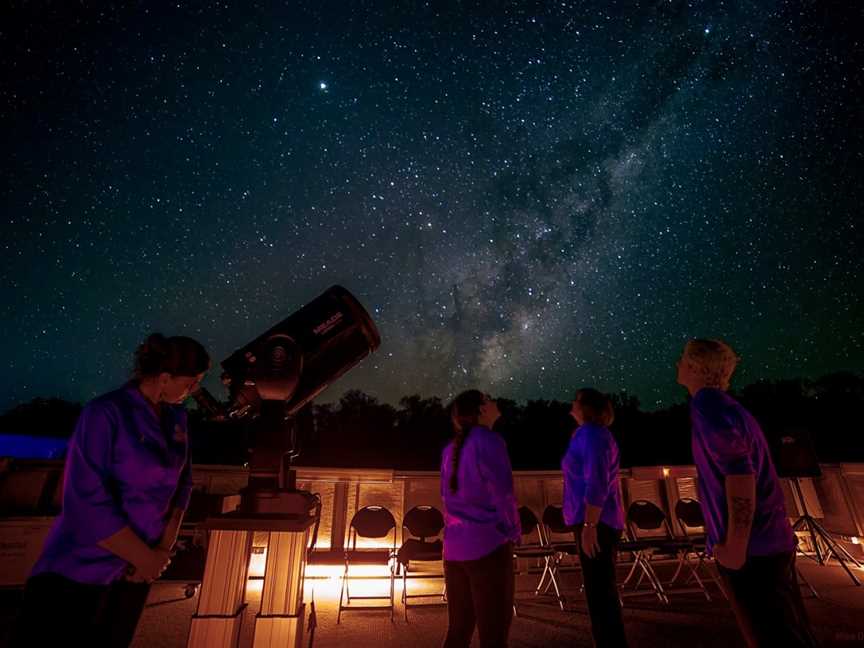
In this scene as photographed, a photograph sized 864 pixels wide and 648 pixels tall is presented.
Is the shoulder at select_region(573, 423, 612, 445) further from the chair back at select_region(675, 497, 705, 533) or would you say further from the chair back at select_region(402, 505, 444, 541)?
the chair back at select_region(675, 497, 705, 533)

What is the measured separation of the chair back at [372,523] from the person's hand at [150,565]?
468 centimetres

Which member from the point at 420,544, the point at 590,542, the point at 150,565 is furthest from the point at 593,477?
the point at 420,544

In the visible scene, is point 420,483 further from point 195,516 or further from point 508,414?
point 508,414

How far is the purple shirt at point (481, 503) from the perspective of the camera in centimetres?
235

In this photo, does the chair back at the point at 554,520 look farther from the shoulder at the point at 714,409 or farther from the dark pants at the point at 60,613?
the dark pants at the point at 60,613

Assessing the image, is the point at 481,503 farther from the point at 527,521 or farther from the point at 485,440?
the point at 527,521

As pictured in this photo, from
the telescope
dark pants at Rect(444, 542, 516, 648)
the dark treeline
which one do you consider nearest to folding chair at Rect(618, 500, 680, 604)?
dark pants at Rect(444, 542, 516, 648)

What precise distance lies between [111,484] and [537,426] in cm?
2326

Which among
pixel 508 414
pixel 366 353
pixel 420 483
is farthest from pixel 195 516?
pixel 508 414

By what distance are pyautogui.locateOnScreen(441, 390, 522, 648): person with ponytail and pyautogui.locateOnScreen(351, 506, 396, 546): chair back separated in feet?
12.5

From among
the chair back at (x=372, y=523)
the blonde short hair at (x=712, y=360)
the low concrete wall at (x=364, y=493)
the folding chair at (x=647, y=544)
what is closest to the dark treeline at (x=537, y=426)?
the low concrete wall at (x=364, y=493)

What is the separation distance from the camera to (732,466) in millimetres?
1823

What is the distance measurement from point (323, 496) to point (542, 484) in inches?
152

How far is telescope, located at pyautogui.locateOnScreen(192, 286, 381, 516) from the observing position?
7.13 ft
